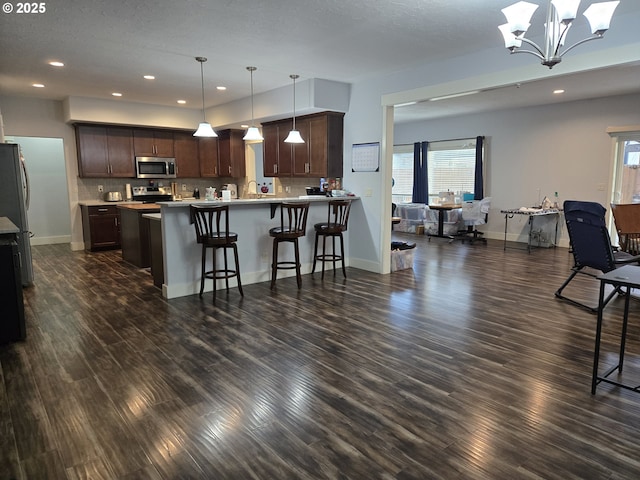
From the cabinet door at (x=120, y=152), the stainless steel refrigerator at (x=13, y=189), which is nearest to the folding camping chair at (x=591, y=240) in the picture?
the stainless steel refrigerator at (x=13, y=189)

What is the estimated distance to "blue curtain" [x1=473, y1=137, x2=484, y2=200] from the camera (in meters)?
8.82

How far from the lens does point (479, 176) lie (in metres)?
8.90

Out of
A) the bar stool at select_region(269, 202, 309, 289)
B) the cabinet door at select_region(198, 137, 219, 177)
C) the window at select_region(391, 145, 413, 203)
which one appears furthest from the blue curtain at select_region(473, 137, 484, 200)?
the cabinet door at select_region(198, 137, 219, 177)

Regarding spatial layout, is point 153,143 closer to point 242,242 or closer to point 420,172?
point 242,242

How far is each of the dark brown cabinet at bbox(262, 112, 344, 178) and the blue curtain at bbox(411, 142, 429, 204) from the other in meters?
4.52

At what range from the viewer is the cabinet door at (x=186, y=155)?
8062mm

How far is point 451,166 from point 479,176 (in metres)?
0.91

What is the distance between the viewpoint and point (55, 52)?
4.34 meters

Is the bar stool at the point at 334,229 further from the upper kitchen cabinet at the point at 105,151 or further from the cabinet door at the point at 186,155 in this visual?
the upper kitchen cabinet at the point at 105,151

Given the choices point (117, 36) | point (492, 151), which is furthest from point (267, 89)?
point (492, 151)

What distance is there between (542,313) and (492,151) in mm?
5724

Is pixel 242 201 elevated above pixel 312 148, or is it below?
below

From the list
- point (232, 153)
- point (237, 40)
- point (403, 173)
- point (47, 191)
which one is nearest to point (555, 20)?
point (237, 40)

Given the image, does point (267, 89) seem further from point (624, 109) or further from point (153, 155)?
point (624, 109)
